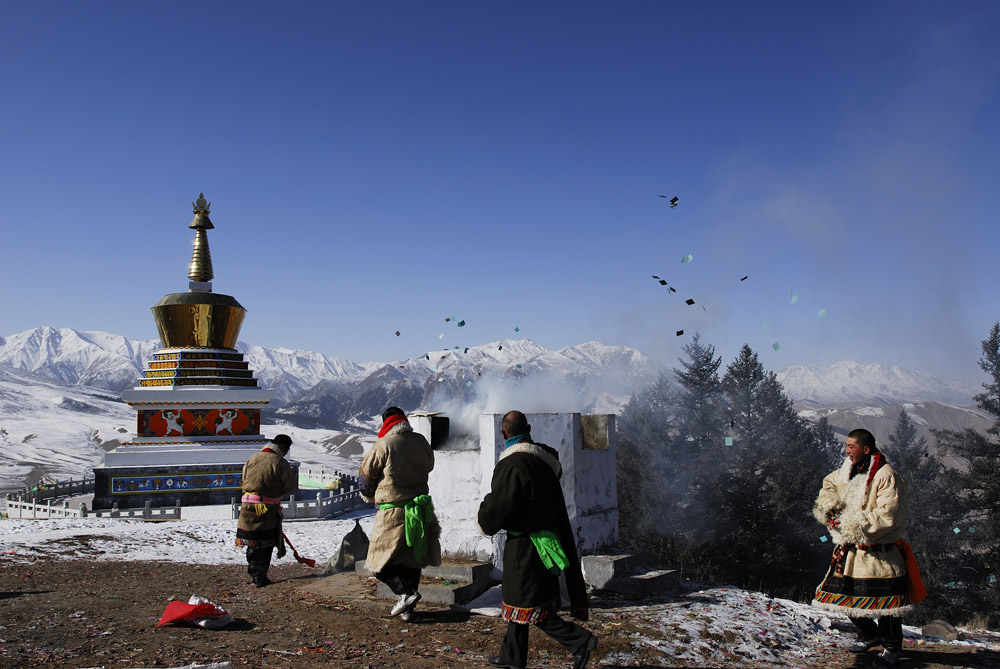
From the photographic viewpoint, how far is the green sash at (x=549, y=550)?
4.86 metres

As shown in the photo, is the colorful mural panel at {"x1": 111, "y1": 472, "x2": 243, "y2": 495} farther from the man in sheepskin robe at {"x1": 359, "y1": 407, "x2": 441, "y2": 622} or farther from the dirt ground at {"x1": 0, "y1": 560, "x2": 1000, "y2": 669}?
the man in sheepskin robe at {"x1": 359, "y1": 407, "x2": 441, "y2": 622}

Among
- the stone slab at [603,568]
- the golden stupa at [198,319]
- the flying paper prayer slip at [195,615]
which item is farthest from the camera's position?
the golden stupa at [198,319]

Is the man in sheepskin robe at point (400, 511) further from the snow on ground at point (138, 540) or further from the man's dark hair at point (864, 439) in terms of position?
the snow on ground at point (138, 540)

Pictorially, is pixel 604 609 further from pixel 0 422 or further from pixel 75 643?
Answer: pixel 0 422

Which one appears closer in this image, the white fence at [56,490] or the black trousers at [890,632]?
the black trousers at [890,632]

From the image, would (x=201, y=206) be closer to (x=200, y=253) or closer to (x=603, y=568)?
(x=200, y=253)

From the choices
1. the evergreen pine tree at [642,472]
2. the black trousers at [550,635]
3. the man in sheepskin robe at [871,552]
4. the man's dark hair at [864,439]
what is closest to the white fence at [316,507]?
the evergreen pine tree at [642,472]

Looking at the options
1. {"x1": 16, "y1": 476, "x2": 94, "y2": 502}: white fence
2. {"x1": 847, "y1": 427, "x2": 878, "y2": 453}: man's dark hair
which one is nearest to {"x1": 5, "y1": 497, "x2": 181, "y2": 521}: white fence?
{"x1": 16, "y1": 476, "x2": 94, "y2": 502}: white fence

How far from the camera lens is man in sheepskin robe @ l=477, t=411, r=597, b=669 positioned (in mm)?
4832

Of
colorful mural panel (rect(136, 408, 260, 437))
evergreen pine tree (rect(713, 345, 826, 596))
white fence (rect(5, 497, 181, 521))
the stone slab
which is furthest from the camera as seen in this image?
evergreen pine tree (rect(713, 345, 826, 596))

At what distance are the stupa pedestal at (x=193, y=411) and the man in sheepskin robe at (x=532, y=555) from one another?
62.0 ft

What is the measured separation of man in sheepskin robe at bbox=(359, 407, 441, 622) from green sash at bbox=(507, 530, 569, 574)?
6.33ft

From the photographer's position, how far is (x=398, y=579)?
652cm

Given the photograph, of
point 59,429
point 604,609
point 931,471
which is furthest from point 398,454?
point 59,429
